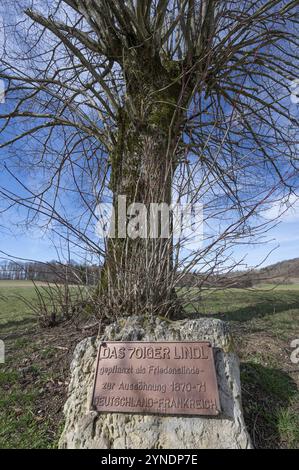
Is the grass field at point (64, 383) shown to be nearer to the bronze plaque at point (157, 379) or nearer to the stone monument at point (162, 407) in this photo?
the stone monument at point (162, 407)

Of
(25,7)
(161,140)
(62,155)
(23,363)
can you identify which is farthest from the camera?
(62,155)

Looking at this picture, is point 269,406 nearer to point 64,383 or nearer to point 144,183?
point 64,383

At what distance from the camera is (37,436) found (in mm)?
2316

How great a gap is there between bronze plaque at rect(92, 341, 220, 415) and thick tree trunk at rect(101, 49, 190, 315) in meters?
0.65

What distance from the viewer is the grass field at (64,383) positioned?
2.32 meters

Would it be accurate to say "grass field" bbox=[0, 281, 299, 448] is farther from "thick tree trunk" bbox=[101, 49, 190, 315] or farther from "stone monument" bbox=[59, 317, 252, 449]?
"thick tree trunk" bbox=[101, 49, 190, 315]

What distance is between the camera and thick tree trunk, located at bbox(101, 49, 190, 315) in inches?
120

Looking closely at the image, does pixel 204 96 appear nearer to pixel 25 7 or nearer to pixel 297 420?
pixel 25 7

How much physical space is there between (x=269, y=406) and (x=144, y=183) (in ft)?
8.36

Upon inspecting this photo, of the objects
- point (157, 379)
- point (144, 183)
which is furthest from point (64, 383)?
point (144, 183)

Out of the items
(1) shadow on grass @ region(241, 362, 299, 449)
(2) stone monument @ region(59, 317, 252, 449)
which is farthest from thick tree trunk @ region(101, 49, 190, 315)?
(1) shadow on grass @ region(241, 362, 299, 449)

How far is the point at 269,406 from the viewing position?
2.56 meters

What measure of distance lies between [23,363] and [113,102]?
3843 millimetres
